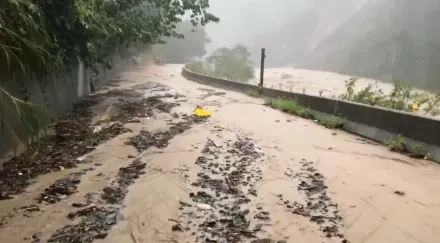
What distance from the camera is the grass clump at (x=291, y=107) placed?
9.83 m

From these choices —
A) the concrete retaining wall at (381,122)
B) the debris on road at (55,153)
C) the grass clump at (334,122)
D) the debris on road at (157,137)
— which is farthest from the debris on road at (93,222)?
the grass clump at (334,122)

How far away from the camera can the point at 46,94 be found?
341 inches

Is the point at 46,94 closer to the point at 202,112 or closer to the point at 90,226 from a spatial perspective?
the point at 202,112

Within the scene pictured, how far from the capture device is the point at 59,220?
160 inches

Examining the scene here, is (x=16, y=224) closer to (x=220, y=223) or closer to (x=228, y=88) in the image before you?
(x=220, y=223)

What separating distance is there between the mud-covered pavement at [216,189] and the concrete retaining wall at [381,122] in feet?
1.12

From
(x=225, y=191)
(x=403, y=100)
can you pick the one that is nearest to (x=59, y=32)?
(x=225, y=191)

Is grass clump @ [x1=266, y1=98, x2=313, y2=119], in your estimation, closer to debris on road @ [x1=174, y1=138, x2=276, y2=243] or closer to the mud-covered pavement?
the mud-covered pavement

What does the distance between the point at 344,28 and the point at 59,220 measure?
61333 millimetres

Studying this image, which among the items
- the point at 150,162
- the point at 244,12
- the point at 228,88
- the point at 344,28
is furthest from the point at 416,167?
the point at 244,12

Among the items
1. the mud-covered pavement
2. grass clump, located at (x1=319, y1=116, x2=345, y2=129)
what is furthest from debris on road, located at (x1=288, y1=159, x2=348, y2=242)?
grass clump, located at (x1=319, y1=116, x2=345, y2=129)

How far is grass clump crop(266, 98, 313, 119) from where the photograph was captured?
9.83m

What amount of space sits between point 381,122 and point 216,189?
4.04 meters

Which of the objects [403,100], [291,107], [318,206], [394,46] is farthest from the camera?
[394,46]
